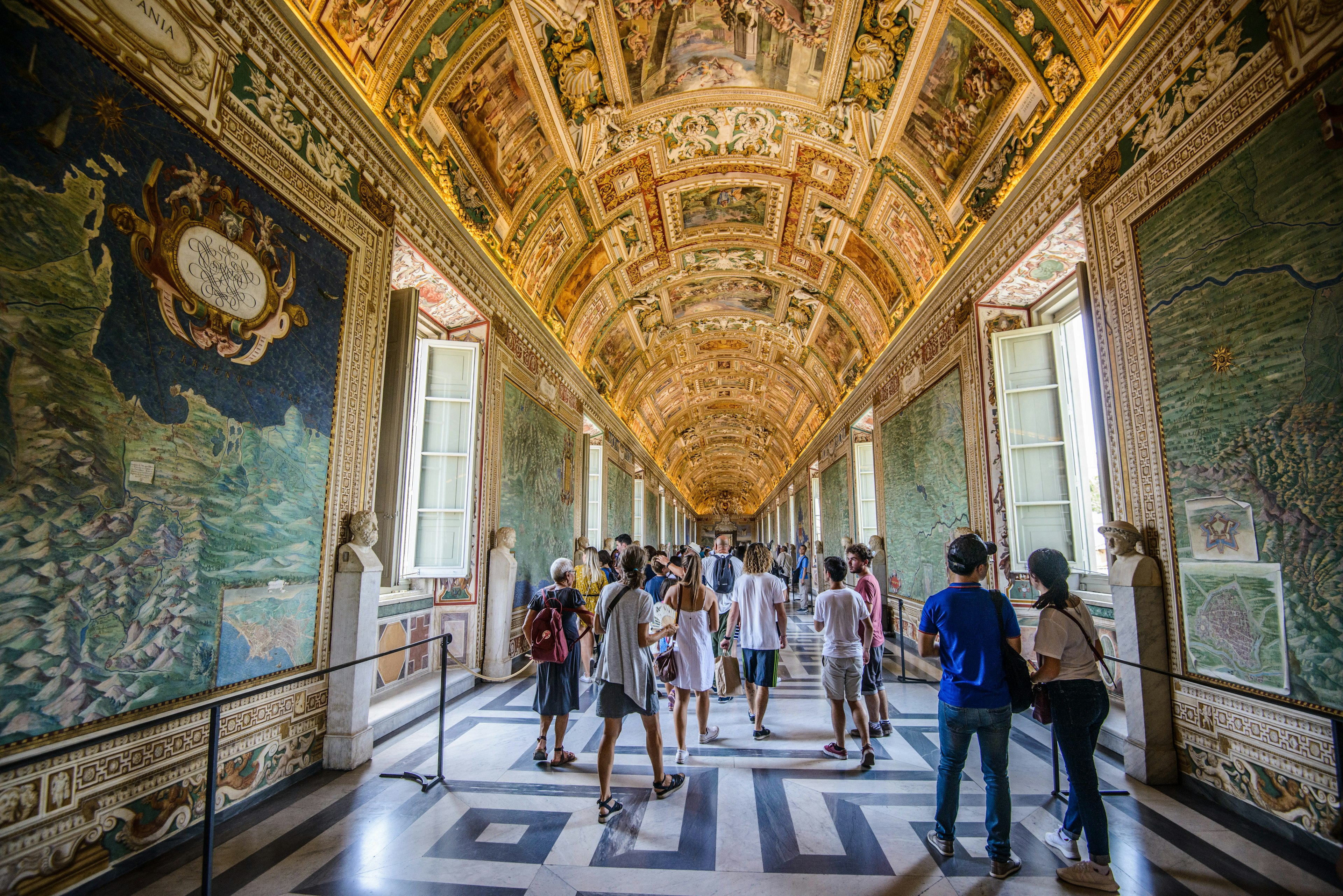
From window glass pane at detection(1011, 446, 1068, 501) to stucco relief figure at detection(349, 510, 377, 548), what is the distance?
26.2 feet

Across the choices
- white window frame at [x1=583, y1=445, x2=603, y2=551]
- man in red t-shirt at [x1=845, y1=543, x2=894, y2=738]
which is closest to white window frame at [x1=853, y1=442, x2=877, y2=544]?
white window frame at [x1=583, y1=445, x2=603, y2=551]

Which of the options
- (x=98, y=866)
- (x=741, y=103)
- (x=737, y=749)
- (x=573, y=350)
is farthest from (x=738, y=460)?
(x=98, y=866)

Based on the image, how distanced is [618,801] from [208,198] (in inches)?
215

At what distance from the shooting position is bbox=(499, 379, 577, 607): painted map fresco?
9.77m

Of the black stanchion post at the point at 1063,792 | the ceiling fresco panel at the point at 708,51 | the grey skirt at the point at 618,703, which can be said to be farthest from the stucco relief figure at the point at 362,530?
the ceiling fresco panel at the point at 708,51

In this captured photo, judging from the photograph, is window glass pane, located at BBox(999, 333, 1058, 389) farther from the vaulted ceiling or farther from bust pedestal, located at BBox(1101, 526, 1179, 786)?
bust pedestal, located at BBox(1101, 526, 1179, 786)

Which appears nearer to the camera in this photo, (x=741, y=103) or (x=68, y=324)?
(x=68, y=324)

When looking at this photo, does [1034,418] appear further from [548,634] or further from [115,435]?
[115,435]

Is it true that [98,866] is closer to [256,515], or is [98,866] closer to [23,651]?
[23,651]

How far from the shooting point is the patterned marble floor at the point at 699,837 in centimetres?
344

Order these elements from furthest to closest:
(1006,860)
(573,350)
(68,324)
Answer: (573,350) < (1006,860) < (68,324)

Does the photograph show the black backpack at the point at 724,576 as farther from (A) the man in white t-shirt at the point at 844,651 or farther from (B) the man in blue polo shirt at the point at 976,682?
(B) the man in blue polo shirt at the point at 976,682

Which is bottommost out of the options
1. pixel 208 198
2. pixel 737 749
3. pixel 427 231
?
pixel 737 749

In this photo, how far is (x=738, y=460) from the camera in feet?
135
